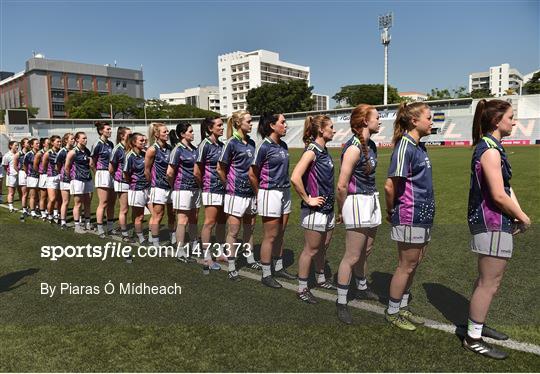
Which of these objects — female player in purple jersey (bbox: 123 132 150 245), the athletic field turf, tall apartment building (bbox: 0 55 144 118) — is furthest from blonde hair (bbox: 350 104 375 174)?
tall apartment building (bbox: 0 55 144 118)

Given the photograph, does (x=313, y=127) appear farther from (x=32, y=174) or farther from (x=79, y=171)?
(x=32, y=174)

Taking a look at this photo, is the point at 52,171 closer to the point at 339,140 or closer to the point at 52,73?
the point at 339,140

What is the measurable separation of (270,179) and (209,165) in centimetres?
129

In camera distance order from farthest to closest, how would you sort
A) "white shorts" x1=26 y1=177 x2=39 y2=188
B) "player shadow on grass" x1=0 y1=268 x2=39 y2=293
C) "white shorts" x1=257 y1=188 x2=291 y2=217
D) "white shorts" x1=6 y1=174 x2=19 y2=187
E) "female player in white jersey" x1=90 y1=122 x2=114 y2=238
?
"white shorts" x1=6 y1=174 x2=19 y2=187, "white shorts" x1=26 y1=177 x2=39 y2=188, "female player in white jersey" x1=90 y1=122 x2=114 y2=238, "player shadow on grass" x1=0 y1=268 x2=39 y2=293, "white shorts" x1=257 y1=188 x2=291 y2=217

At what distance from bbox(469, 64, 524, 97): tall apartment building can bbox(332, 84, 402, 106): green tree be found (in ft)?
229

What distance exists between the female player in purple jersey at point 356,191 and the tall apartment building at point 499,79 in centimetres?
15461

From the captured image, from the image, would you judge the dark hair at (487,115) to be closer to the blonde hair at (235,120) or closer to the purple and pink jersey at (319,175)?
the purple and pink jersey at (319,175)

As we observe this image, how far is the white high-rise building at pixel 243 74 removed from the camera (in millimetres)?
107312

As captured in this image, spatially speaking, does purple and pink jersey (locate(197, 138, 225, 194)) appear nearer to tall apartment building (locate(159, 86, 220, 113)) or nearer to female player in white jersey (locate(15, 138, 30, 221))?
female player in white jersey (locate(15, 138, 30, 221))

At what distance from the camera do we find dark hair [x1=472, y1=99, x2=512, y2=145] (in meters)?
3.15

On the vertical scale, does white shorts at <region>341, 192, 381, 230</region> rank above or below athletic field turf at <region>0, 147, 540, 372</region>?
above

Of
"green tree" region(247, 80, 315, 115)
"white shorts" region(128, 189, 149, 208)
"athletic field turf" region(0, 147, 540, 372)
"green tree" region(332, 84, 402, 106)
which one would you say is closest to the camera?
"athletic field turf" region(0, 147, 540, 372)

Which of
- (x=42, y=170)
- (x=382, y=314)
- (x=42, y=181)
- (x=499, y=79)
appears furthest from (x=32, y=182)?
(x=499, y=79)

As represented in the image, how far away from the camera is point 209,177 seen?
569cm
